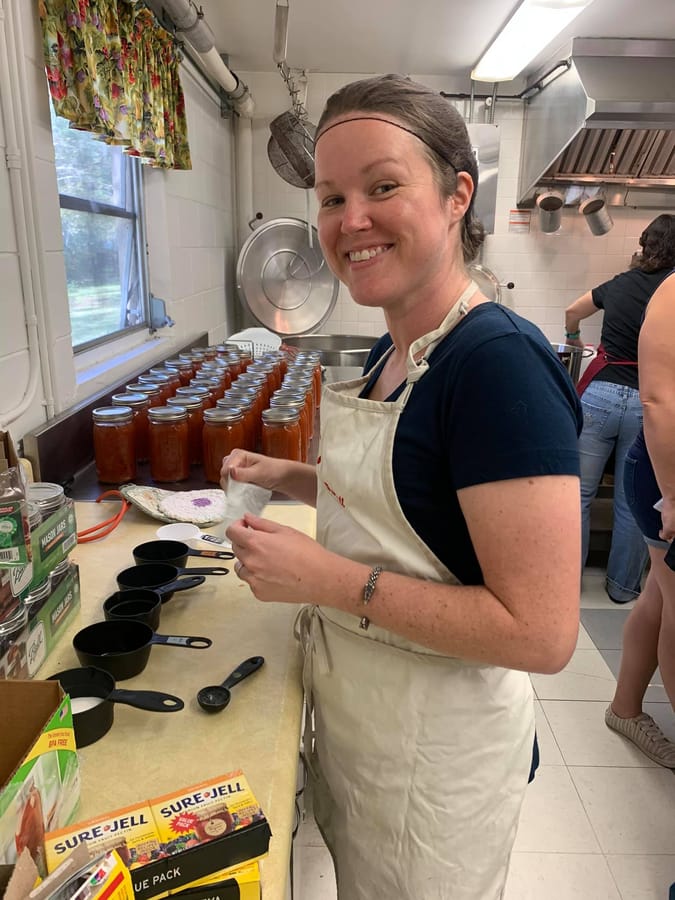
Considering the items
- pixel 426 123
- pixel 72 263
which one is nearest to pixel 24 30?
pixel 72 263

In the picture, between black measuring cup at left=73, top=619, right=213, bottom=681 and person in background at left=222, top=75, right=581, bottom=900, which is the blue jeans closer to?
person in background at left=222, top=75, right=581, bottom=900

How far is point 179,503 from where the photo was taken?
1552 millimetres

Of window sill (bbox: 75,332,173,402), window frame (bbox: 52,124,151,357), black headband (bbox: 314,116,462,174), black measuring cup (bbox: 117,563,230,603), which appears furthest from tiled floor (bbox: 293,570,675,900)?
window frame (bbox: 52,124,151,357)

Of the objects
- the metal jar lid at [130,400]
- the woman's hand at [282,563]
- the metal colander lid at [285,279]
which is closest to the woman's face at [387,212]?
the woman's hand at [282,563]

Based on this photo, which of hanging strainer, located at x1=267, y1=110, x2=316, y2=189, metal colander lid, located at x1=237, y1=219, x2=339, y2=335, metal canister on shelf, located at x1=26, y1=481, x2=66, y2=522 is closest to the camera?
metal canister on shelf, located at x1=26, y1=481, x2=66, y2=522

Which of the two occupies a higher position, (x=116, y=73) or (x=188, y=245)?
(x=116, y=73)

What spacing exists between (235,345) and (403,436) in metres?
2.22

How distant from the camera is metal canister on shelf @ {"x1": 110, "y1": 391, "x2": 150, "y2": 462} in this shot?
1.82 m

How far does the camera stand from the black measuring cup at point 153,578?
1.13 m

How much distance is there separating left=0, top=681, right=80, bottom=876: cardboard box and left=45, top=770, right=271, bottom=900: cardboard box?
0.10ft

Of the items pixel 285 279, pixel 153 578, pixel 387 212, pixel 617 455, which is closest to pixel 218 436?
pixel 153 578

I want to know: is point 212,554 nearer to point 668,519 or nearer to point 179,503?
point 179,503

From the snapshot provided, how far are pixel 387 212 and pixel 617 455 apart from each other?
260cm

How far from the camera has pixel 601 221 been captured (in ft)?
14.3
